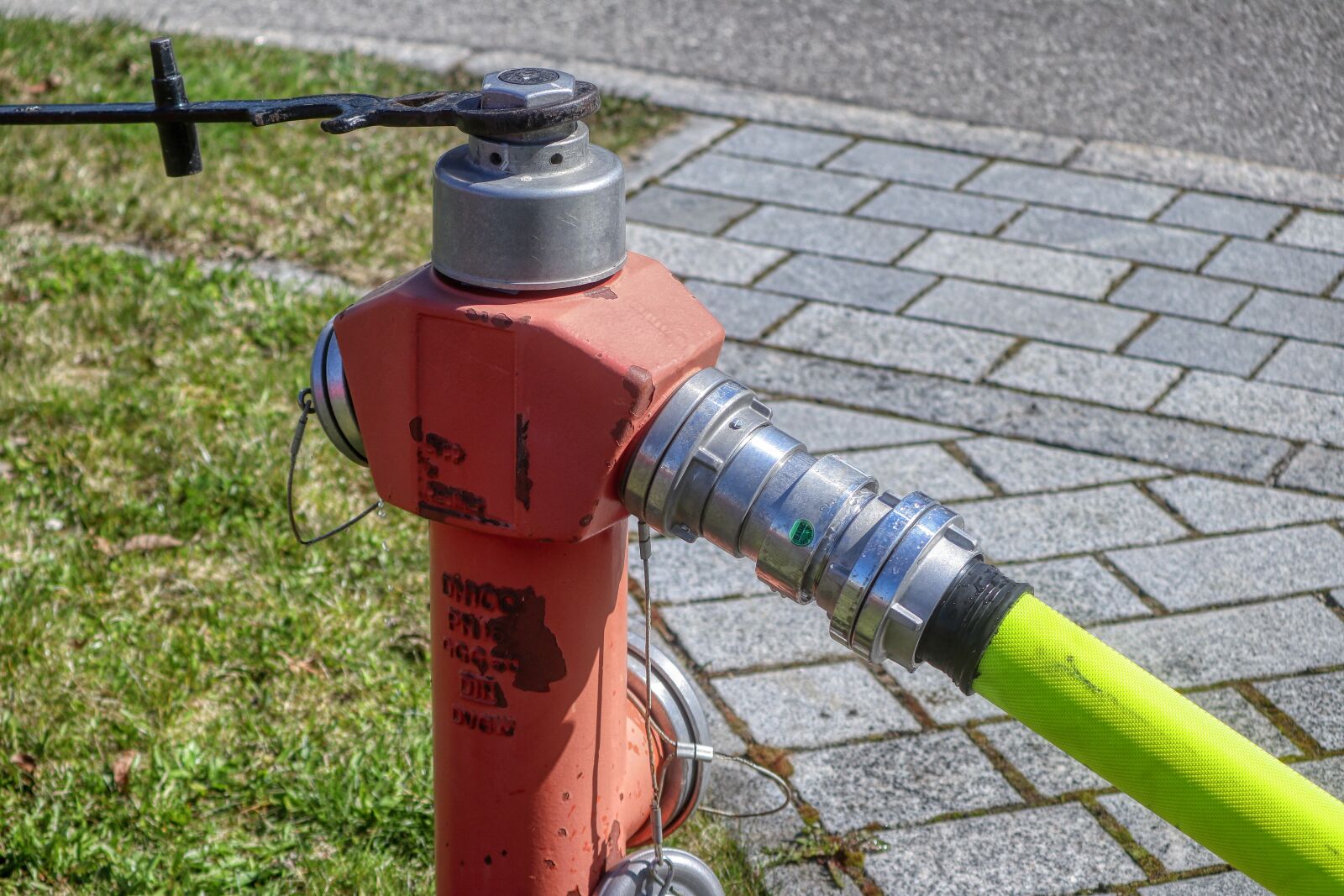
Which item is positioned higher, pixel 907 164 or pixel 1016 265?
pixel 907 164

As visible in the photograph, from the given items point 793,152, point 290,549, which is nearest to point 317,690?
point 290,549

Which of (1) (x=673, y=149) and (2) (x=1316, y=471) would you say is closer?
(2) (x=1316, y=471)

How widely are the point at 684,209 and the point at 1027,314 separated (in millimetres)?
1020

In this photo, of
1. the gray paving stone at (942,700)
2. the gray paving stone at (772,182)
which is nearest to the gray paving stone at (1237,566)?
the gray paving stone at (942,700)

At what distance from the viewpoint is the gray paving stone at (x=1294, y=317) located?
3.40 meters

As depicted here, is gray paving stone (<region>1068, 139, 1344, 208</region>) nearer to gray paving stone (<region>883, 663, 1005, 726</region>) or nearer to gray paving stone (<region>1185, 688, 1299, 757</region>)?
gray paving stone (<region>1185, 688, 1299, 757</region>)

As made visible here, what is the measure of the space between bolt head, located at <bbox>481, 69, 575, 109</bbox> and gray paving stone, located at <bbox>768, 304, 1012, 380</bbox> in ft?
6.90

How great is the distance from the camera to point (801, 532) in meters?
1.29

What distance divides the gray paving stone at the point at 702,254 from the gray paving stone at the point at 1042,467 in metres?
0.89

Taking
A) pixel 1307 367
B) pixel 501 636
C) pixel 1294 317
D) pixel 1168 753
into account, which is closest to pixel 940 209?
pixel 1294 317

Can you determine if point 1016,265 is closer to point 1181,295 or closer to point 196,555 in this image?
point 1181,295

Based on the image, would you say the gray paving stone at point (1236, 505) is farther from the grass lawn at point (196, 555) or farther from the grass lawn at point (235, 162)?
the grass lawn at point (235, 162)

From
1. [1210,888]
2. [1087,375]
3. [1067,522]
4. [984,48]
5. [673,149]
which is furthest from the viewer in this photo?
[984,48]

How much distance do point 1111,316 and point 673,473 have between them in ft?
8.00
